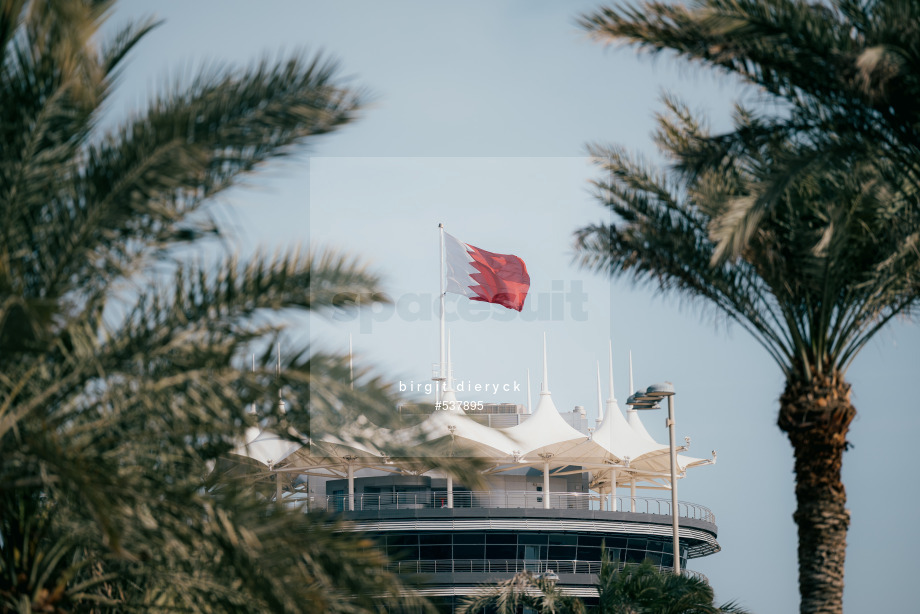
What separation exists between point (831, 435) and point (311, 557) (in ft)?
24.3

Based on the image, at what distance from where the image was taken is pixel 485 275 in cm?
4219

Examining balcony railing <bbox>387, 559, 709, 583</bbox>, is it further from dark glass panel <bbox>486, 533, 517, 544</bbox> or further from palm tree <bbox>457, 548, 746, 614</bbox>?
palm tree <bbox>457, 548, 746, 614</bbox>

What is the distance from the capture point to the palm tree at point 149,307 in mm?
8648

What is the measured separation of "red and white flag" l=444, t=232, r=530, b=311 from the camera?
137ft

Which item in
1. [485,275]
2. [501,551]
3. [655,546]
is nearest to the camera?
[485,275]

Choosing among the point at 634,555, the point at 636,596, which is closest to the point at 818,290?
the point at 636,596

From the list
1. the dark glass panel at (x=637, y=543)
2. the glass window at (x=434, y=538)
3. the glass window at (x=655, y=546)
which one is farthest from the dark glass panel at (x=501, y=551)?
the glass window at (x=655, y=546)

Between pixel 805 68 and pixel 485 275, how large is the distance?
30.8 metres

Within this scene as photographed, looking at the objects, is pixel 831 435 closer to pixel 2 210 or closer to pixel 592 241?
pixel 592 241

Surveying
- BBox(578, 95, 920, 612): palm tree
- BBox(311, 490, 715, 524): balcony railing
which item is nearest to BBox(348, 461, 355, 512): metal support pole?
BBox(311, 490, 715, 524): balcony railing

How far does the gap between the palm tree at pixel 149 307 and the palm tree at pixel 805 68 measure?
3.87m

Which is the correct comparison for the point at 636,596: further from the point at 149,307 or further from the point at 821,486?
the point at 149,307

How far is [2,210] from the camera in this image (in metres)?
8.70

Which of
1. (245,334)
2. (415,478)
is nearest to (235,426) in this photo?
(245,334)
